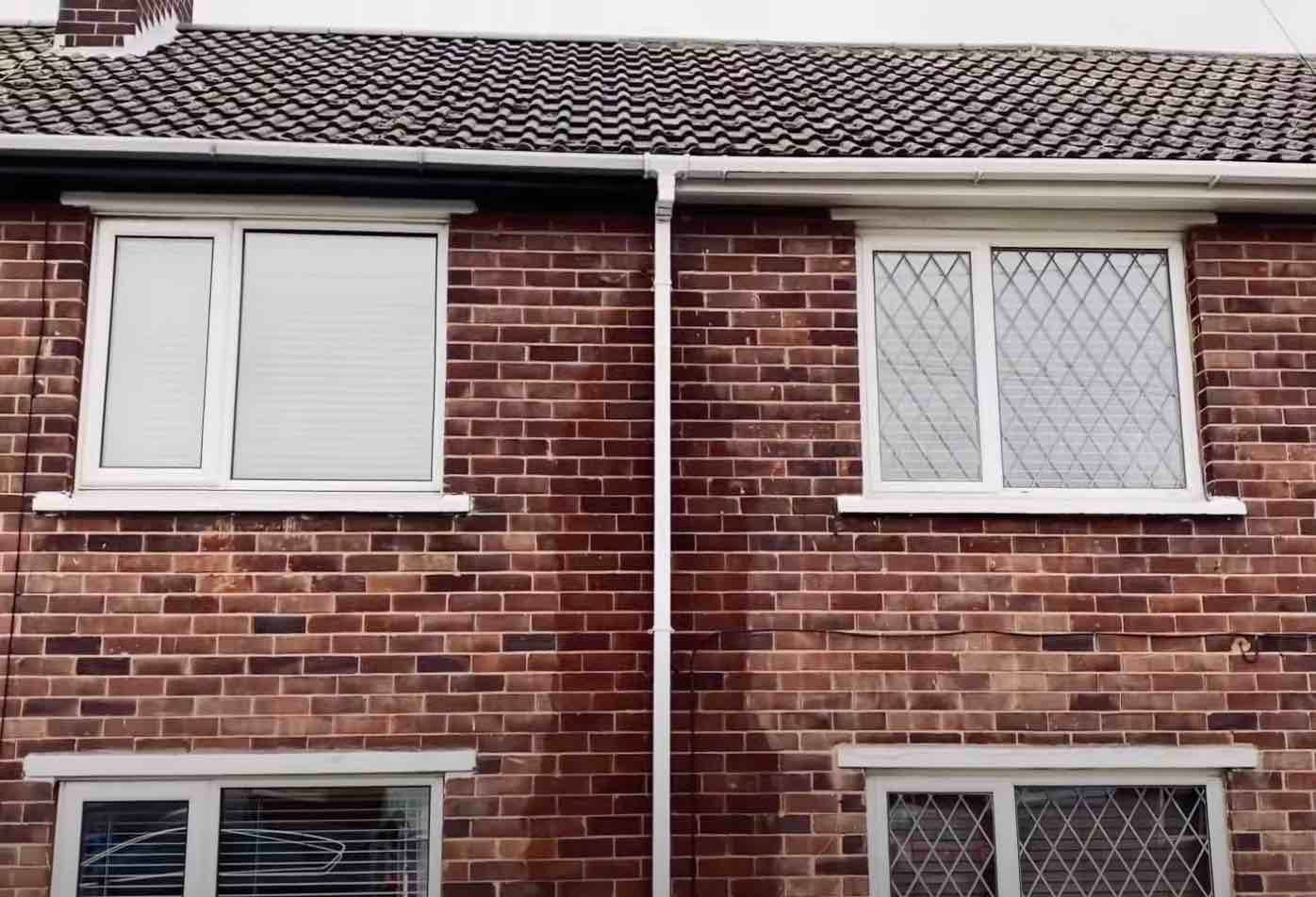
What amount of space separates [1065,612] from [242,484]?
4178mm

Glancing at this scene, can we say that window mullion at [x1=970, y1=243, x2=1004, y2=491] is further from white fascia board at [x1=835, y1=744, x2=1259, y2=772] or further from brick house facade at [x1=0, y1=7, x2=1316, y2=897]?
white fascia board at [x1=835, y1=744, x2=1259, y2=772]

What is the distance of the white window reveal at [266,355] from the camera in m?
6.04

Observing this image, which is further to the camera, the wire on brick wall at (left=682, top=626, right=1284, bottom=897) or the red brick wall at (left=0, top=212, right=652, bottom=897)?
the wire on brick wall at (left=682, top=626, right=1284, bottom=897)

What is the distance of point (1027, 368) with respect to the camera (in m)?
6.42

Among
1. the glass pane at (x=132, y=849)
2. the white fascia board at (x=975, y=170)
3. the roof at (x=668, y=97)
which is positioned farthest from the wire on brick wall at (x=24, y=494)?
the white fascia board at (x=975, y=170)

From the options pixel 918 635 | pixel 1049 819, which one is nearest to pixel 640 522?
pixel 918 635

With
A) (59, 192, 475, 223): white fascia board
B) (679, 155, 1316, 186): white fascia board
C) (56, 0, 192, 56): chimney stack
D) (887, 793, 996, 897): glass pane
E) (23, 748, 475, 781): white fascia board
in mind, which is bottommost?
(887, 793, 996, 897): glass pane

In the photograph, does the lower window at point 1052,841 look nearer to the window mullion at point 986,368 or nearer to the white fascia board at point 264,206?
the window mullion at point 986,368

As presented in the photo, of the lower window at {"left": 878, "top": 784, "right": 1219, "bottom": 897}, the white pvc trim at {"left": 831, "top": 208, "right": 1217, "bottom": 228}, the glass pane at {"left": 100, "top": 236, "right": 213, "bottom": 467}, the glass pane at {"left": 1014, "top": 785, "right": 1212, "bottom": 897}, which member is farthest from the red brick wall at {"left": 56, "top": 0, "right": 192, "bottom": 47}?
the glass pane at {"left": 1014, "top": 785, "right": 1212, "bottom": 897}

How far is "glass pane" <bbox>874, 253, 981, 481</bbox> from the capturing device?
6297mm

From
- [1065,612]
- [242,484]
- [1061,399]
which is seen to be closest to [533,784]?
[242,484]

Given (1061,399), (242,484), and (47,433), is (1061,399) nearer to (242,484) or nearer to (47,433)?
(242,484)

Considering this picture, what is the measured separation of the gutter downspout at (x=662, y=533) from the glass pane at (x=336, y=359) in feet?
3.91

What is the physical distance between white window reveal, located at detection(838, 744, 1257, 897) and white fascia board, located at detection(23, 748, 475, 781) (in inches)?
78.3
